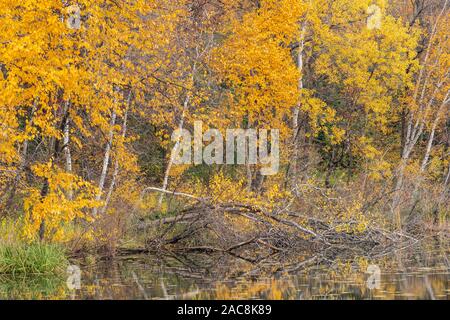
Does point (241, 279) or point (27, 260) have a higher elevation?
point (27, 260)

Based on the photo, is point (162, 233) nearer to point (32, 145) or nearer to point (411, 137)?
point (32, 145)

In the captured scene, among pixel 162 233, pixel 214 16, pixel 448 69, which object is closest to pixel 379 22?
pixel 448 69

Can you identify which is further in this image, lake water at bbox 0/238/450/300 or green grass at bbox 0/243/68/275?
green grass at bbox 0/243/68/275

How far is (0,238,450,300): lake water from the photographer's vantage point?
14.2 m

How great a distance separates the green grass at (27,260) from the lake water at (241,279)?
420 millimetres

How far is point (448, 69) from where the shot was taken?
1314 inches

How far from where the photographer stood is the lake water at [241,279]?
1416 centimetres

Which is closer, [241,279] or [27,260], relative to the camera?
[241,279]

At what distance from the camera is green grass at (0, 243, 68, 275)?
56.1 ft

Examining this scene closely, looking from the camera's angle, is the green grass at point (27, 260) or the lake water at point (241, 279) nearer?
the lake water at point (241, 279)

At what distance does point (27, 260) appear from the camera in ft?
56.5

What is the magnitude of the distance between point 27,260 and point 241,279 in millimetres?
4338

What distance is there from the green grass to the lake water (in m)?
0.42
